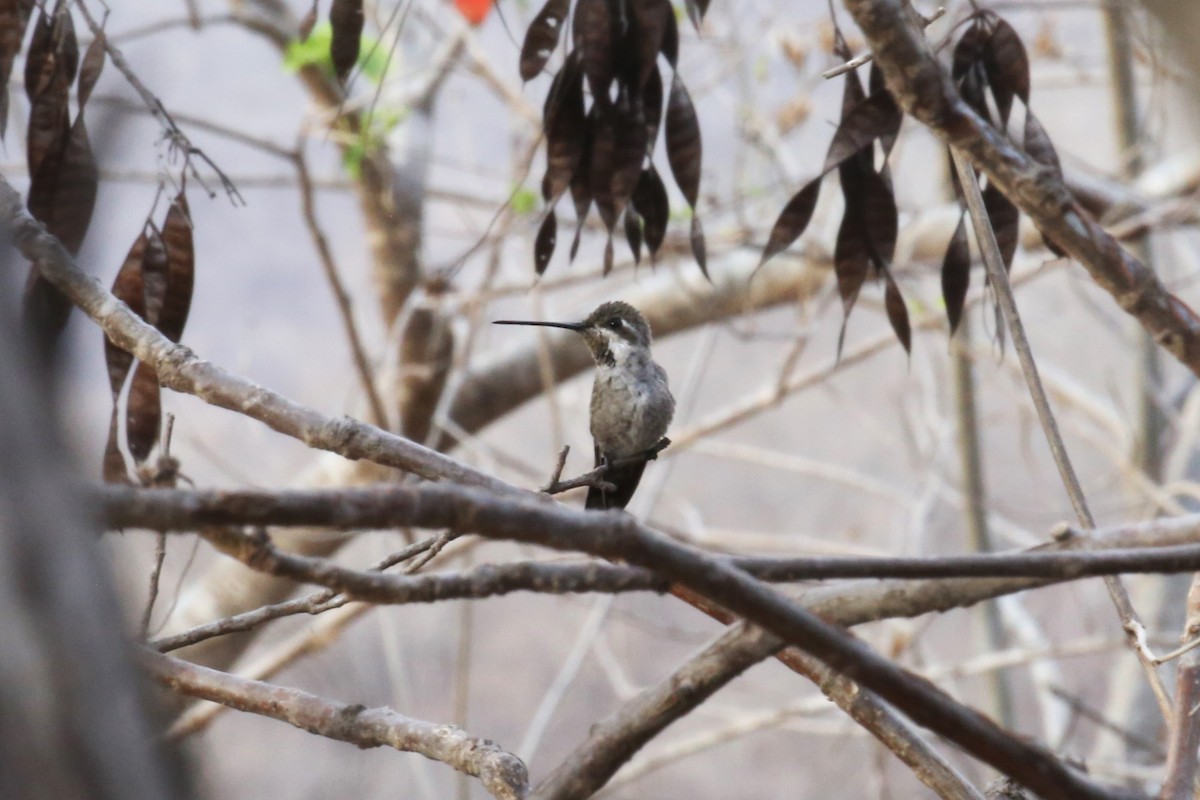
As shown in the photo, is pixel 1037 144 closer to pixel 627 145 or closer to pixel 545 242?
pixel 627 145

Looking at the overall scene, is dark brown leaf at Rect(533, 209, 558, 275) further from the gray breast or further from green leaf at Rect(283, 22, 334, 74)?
green leaf at Rect(283, 22, 334, 74)

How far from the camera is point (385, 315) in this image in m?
5.83

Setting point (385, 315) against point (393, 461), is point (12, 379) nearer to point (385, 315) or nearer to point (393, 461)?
point (393, 461)

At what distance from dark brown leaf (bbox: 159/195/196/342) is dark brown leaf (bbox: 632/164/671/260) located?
810mm

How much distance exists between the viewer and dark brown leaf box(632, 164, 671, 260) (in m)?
2.29

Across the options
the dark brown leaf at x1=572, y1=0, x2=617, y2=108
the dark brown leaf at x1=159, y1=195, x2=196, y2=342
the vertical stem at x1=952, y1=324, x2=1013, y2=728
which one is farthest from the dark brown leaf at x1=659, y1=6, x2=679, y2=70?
the vertical stem at x1=952, y1=324, x2=1013, y2=728

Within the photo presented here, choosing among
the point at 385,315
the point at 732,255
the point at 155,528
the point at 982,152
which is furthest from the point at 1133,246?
the point at 155,528

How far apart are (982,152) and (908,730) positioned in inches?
26.5

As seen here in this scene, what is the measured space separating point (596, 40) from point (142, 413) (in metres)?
0.98

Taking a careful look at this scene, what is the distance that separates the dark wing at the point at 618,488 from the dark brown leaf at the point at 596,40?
0.91 metres

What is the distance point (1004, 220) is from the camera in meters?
2.09

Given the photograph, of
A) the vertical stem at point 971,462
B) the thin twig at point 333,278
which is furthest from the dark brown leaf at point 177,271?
the vertical stem at point 971,462

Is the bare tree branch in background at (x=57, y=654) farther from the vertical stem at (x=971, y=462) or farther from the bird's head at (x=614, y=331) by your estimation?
the vertical stem at (x=971, y=462)

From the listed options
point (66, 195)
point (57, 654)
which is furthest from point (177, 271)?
point (57, 654)
